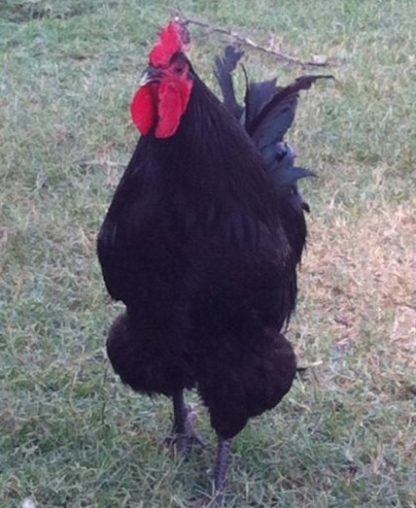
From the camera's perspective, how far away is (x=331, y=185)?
5.45m

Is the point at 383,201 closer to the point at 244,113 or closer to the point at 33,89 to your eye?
the point at 244,113

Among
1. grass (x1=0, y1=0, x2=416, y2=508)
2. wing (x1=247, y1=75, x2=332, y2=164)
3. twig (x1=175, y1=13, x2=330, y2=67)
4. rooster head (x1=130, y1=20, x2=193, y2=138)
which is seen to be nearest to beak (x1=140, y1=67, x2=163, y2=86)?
rooster head (x1=130, y1=20, x2=193, y2=138)

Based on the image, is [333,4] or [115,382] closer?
[115,382]

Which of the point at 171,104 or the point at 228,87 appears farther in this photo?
the point at 228,87

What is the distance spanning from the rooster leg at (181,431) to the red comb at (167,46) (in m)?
1.19

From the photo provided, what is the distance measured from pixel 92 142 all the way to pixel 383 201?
5.24 feet

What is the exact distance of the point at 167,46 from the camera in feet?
9.70

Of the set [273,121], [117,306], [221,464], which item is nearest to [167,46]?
[273,121]

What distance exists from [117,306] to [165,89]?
5.52ft

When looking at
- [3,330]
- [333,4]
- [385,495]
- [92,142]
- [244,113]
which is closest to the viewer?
[385,495]

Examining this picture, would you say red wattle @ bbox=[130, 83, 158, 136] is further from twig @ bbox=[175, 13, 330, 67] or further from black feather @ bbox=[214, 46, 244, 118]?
twig @ bbox=[175, 13, 330, 67]

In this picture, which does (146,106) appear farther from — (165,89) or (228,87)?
(228,87)

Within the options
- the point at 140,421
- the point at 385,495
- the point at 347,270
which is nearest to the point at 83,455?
the point at 140,421

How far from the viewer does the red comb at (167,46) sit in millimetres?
2945
